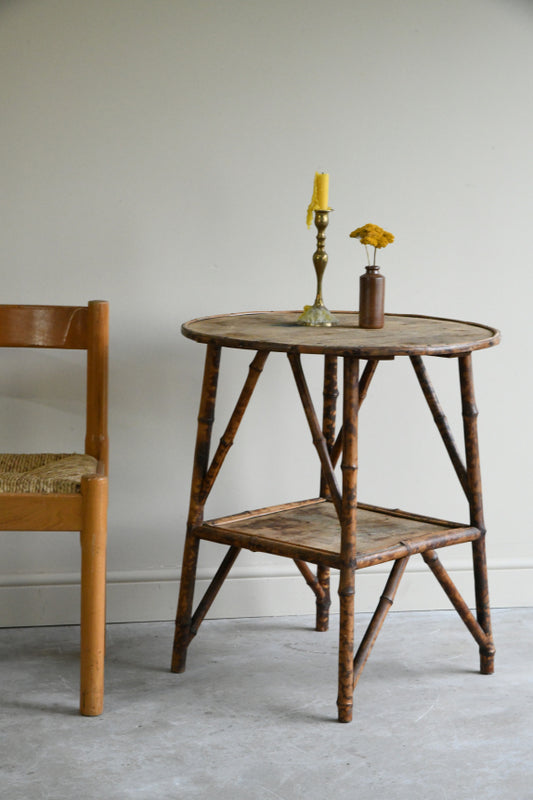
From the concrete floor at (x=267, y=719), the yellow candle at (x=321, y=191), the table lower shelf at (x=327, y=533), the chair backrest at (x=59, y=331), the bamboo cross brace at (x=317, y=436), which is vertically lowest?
the concrete floor at (x=267, y=719)

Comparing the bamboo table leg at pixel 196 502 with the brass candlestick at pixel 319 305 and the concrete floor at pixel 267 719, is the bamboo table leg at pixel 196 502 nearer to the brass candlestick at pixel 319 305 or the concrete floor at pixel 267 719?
the concrete floor at pixel 267 719

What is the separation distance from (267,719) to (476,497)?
0.69m

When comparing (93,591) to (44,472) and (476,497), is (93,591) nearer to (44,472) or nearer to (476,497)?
(44,472)

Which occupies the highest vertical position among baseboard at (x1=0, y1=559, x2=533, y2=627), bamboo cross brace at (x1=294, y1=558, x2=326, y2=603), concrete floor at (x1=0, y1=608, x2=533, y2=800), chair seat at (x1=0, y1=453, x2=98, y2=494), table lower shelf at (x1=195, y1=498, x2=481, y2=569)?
chair seat at (x1=0, y1=453, x2=98, y2=494)

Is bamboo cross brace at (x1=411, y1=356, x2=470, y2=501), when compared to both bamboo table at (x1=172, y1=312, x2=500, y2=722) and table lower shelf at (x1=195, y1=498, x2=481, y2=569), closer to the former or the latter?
bamboo table at (x1=172, y1=312, x2=500, y2=722)

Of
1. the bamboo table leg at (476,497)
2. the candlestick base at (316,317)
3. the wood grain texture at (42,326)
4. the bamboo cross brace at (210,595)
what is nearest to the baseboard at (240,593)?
the bamboo cross brace at (210,595)

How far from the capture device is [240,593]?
2.64 metres

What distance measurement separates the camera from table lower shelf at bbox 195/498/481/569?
2043 millimetres

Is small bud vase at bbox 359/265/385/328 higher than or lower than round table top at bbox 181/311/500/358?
higher

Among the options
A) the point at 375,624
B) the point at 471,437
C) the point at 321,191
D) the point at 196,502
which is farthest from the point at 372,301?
the point at 375,624

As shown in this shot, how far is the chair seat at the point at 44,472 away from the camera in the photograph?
200cm

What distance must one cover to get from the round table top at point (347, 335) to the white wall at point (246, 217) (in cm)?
27

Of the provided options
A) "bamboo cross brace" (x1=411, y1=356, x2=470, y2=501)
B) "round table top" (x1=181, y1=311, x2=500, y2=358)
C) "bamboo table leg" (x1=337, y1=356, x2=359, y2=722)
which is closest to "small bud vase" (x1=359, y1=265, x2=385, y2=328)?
"round table top" (x1=181, y1=311, x2=500, y2=358)

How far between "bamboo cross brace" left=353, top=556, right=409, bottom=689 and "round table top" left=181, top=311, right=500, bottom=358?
477mm
